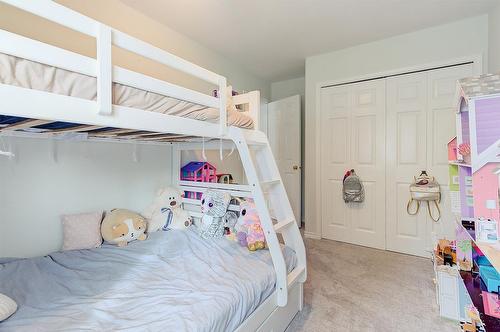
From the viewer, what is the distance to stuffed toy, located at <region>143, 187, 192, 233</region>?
2.17 meters

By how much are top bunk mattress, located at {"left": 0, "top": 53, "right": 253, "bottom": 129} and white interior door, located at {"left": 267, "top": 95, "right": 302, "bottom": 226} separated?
9.37 ft

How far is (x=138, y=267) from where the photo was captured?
1.52 meters

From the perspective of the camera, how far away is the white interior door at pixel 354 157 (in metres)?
3.03

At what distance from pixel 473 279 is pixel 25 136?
9.88 feet

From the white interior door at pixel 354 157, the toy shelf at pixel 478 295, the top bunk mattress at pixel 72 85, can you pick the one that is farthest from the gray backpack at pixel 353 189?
the top bunk mattress at pixel 72 85

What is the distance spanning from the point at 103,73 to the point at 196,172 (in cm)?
165

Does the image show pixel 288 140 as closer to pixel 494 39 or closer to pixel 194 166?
pixel 194 166

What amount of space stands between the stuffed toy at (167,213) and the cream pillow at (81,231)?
0.41 m

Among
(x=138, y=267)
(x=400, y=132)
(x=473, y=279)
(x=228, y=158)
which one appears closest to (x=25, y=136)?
(x=138, y=267)

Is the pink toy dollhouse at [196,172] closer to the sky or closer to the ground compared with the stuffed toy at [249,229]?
closer to the sky

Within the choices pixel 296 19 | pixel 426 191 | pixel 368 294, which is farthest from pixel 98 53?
pixel 426 191

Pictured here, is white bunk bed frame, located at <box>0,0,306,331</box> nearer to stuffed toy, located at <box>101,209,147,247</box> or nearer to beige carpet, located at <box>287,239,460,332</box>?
beige carpet, located at <box>287,239,460,332</box>

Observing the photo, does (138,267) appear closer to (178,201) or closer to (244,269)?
(244,269)

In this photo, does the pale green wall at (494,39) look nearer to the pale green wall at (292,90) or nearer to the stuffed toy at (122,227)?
the pale green wall at (292,90)
